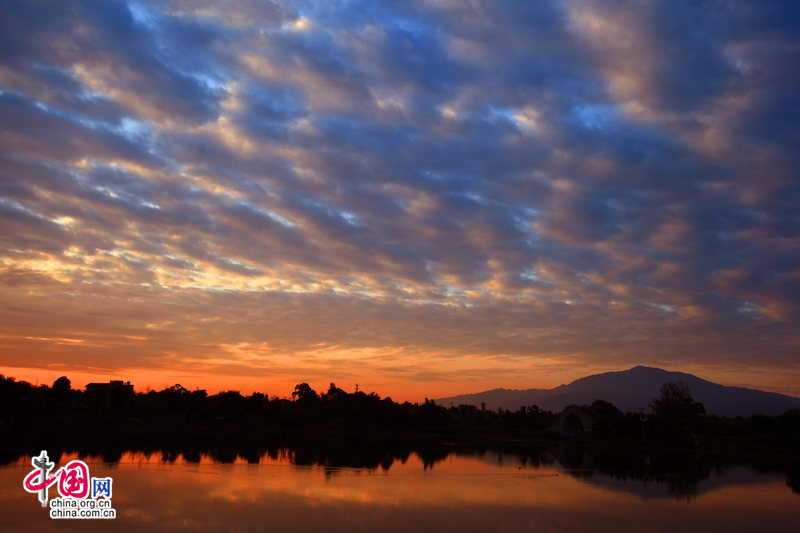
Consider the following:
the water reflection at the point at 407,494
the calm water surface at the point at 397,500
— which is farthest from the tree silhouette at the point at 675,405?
the calm water surface at the point at 397,500

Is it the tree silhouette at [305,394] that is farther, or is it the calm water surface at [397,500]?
the tree silhouette at [305,394]

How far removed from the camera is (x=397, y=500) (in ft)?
79.1

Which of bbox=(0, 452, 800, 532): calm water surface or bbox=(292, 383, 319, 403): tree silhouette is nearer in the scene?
bbox=(0, 452, 800, 532): calm water surface

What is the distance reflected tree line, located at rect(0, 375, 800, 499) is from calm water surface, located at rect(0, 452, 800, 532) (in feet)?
6.90

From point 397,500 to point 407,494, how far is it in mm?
1789

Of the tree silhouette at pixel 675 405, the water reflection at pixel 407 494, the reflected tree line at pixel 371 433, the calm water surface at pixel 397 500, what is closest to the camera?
the calm water surface at pixel 397 500

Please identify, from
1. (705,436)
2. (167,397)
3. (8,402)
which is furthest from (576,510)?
(167,397)

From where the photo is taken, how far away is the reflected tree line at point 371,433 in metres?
42.8

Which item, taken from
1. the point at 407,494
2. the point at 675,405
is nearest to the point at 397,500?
the point at 407,494

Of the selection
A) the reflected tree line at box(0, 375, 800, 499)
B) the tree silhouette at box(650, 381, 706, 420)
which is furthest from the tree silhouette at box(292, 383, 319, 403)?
the tree silhouette at box(650, 381, 706, 420)

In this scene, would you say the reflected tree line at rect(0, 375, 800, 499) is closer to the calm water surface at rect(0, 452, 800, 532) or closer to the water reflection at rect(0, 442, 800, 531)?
the water reflection at rect(0, 442, 800, 531)

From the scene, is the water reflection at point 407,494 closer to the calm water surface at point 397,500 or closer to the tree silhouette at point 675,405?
the calm water surface at point 397,500

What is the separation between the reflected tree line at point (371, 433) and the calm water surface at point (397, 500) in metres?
2.10

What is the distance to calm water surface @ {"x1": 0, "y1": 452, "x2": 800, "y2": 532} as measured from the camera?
63.6 feet
